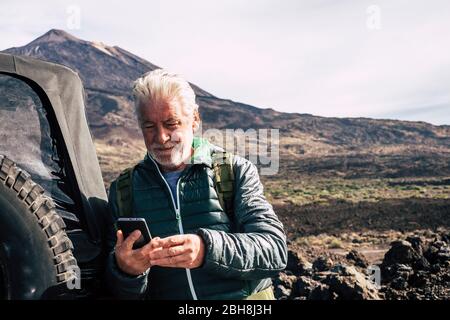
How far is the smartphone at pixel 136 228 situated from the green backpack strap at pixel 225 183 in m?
0.39

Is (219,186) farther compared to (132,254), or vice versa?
(219,186)

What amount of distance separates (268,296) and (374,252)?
36.0 ft

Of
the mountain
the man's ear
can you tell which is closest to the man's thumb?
the man's ear

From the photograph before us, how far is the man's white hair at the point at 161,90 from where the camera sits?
6.59 feet

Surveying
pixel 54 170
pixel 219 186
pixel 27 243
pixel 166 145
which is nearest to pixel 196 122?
pixel 166 145

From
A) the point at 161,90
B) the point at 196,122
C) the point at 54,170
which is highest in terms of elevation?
the point at 161,90

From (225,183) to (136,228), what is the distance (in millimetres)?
444

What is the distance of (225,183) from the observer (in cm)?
206

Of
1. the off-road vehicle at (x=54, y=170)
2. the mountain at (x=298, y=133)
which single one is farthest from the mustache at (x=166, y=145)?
the mountain at (x=298, y=133)

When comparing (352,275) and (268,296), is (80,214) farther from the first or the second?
(352,275)

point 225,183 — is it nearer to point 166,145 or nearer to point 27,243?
point 166,145

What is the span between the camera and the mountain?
195ft

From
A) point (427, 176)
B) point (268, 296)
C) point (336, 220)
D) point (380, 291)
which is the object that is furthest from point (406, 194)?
point (268, 296)
